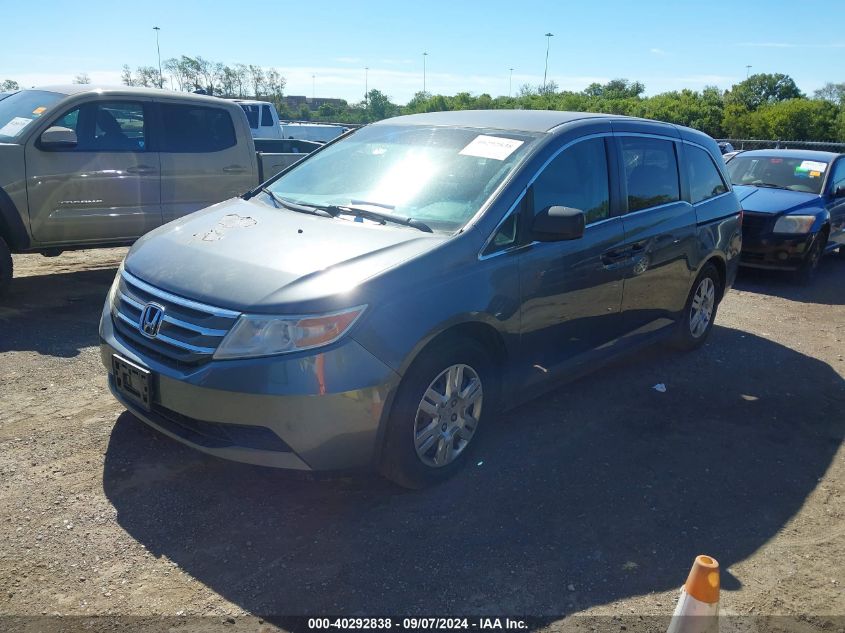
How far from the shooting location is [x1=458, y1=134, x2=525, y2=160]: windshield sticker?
13.5 feet

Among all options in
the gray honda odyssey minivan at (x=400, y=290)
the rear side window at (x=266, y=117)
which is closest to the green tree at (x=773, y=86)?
the rear side window at (x=266, y=117)

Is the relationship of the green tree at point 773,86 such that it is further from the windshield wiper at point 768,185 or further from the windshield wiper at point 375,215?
the windshield wiper at point 375,215

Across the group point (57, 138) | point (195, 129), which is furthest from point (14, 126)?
point (195, 129)

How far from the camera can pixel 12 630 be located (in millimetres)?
2557

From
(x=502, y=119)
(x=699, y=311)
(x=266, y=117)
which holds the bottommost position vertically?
(x=699, y=311)

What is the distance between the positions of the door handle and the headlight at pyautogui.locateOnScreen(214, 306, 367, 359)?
15.7ft

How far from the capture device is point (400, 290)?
10.7 feet

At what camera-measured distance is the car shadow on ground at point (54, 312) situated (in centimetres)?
543

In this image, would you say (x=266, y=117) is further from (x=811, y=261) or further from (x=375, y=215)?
(x=375, y=215)

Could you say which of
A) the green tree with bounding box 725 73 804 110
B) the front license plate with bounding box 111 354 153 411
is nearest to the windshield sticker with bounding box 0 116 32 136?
the front license plate with bounding box 111 354 153 411

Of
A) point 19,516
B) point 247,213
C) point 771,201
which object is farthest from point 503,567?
point 771,201

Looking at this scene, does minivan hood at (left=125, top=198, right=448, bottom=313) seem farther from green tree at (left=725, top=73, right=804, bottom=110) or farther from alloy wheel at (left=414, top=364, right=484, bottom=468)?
green tree at (left=725, top=73, right=804, bottom=110)

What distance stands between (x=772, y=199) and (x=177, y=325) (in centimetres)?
853

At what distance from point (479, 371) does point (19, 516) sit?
2292 millimetres
